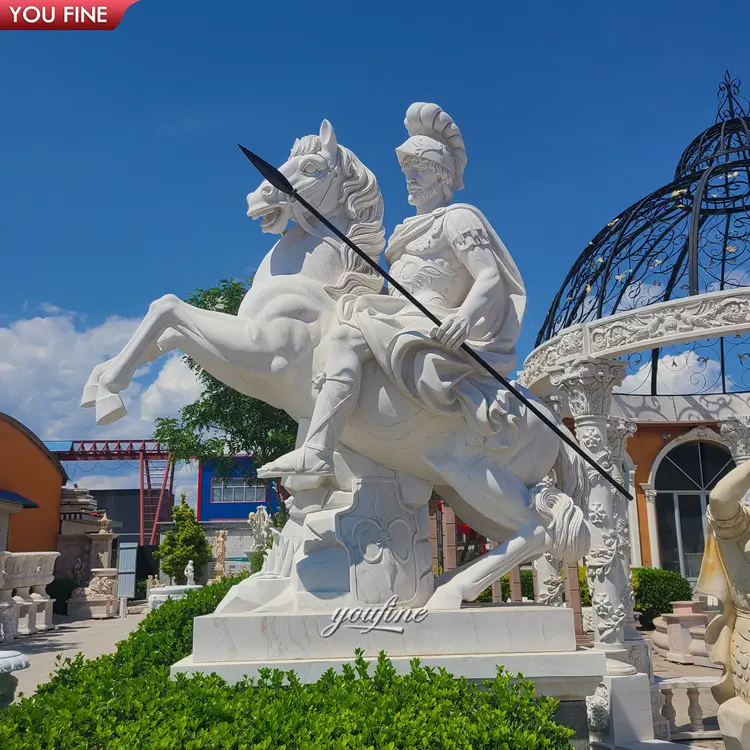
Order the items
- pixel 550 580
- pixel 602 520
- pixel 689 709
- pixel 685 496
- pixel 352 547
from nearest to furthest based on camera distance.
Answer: pixel 352 547 → pixel 689 709 → pixel 602 520 → pixel 550 580 → pixel 685 496

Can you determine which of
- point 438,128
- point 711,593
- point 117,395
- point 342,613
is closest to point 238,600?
point 342,613

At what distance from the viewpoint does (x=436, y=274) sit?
3.56 m

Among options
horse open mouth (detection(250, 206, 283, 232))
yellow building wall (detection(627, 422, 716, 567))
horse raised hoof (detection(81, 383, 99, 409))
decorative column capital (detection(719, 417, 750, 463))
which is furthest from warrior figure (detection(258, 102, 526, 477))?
yellow building wall (detection(627, 422, 716, 567))

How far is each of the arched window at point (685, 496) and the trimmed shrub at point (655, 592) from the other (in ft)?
8.54

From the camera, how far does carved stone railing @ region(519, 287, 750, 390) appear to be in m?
9.48

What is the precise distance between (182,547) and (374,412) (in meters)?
20.6

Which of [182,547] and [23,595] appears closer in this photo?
[23,595]

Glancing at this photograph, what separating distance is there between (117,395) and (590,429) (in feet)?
20.3

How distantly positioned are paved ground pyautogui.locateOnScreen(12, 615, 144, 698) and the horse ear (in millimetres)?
7430

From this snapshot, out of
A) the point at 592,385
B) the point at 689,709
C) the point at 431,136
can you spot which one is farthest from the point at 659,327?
the point at 431,136

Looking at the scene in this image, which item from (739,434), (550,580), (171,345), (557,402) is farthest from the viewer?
(739,434)

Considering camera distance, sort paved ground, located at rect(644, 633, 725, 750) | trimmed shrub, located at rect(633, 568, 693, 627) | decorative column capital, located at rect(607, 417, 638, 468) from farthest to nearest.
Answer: trimmed shrub, located at rect(633, 568, 693, 627)
decorative column capital, located at rect(607, 417, 638, 468)
paved ground, located at rect(644, 633, 725, 750)

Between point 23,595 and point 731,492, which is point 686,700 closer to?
point 731,492

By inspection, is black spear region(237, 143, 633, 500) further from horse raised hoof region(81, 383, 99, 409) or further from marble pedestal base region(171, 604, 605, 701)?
horse raised hoof region(81, 383, 99, 409)
